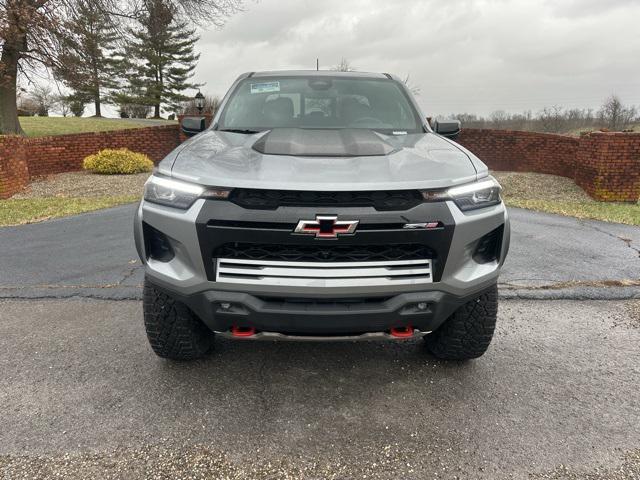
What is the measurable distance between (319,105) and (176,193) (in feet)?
5.40

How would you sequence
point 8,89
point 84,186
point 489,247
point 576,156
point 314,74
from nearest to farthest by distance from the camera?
point 489,247, point 314,74, point 84,186, point 576,156, point 8,89

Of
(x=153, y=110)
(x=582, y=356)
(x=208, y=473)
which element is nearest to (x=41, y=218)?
(x=208, y=473)

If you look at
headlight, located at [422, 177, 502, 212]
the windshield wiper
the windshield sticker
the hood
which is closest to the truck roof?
the windshield sticker

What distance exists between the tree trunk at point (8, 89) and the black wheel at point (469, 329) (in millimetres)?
15902

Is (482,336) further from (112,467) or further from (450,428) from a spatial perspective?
(112,467)

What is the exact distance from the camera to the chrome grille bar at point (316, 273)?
195 centimetres

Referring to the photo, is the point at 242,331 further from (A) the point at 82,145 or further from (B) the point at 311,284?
(A) the point at 82,145

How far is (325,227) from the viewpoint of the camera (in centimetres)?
191

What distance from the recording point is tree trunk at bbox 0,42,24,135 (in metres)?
13.7

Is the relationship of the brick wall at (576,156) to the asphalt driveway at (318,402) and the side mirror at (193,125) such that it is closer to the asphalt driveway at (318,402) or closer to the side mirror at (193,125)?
the asphalt driveway at (318,402)

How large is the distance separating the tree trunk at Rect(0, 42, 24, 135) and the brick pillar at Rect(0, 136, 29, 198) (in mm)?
6047

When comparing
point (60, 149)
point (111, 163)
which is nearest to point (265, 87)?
point (111, 163)

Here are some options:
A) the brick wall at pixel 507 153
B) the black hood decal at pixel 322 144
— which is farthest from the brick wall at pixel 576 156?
the black hood decal at pixel 322 144

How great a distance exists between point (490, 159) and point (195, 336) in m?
13.3
